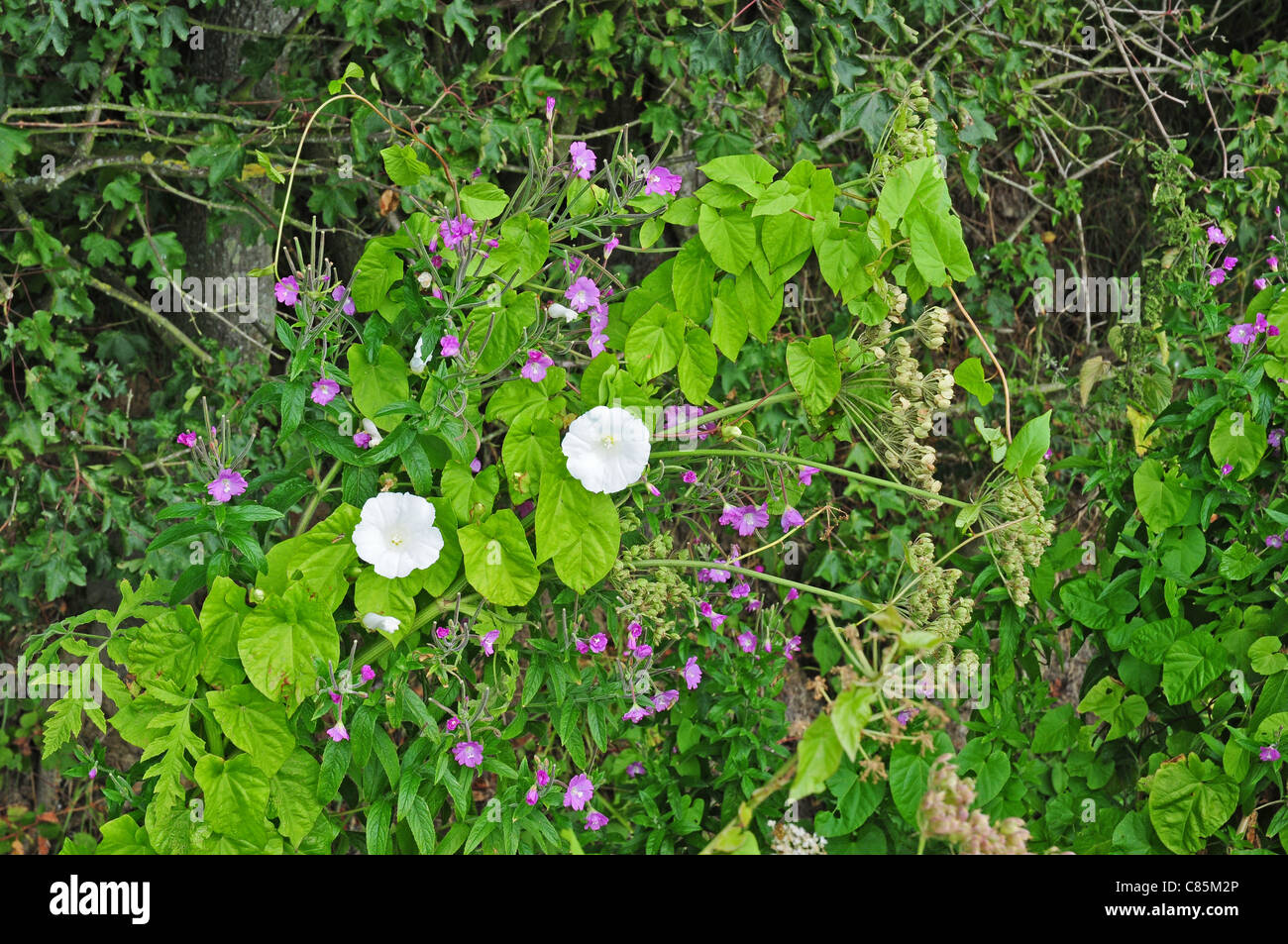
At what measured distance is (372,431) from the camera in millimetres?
1150

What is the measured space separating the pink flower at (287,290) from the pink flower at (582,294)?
0.30 meters

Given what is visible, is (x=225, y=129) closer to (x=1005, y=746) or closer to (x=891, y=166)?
(x=891, y=166)

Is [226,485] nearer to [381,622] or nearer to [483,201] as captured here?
[381,622]

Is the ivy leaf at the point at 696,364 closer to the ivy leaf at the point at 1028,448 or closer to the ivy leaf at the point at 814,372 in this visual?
the ivy leaf at the point at 814,372

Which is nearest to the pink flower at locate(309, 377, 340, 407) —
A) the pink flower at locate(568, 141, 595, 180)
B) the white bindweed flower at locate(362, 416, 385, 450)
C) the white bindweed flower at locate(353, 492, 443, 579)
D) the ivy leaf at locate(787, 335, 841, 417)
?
the white bindweed flower at locate(362, 416, 385, 450)

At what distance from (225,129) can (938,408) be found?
5.75 feet

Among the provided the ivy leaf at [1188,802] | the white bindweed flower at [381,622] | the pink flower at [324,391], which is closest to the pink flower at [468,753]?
the white bindweed flower at [381,622]

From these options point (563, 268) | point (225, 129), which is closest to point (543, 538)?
point (563, 268)

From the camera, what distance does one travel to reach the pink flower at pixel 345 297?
1.13m

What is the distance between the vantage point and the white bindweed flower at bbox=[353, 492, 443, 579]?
1040mm

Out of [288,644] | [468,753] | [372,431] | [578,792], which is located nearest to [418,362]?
[372,431]

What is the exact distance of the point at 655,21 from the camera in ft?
8.15

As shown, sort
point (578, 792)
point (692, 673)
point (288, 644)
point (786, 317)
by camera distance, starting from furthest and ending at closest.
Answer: point (786, 317)
point (692, 673)
point (578, 792)
point (288, 644)

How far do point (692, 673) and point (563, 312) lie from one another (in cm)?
86
